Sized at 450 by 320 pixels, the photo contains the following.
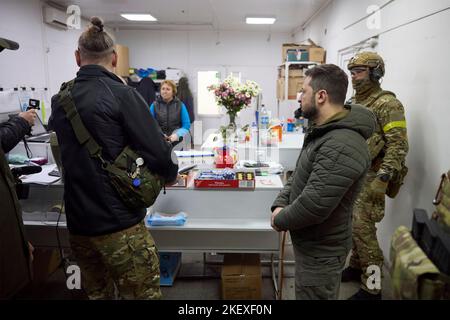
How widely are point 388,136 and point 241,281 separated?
1.38 m

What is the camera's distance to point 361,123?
1330mm

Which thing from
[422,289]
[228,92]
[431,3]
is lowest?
[422,289]

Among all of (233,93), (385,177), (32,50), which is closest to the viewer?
(385,177)

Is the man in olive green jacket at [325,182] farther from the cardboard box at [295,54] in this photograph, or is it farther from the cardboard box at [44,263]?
the cardboard box at [295,54]

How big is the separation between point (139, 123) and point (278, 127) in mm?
2484

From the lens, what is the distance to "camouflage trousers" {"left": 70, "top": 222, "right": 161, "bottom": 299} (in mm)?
1338

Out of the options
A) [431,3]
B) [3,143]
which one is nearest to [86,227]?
[3,143]

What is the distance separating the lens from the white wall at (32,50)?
→ 4160 mm

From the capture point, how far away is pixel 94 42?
1.29 metres

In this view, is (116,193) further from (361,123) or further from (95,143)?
(361,123)

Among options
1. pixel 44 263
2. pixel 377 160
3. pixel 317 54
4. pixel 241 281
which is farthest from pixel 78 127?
pixel 317 54

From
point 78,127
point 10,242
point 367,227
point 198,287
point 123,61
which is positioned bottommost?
point 198,287

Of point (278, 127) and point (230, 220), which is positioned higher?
point (278, 127)

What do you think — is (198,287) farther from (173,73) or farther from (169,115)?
(173,73)
